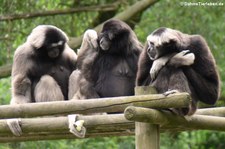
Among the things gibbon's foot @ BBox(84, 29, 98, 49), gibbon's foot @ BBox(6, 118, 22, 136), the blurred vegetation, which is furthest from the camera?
the blurred vegetation

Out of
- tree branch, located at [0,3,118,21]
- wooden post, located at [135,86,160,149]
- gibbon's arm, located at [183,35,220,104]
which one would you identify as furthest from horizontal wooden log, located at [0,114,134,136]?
tree branch, located at [0,3,118,21]

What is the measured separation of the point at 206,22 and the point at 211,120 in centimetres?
684

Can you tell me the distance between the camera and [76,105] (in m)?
7.96

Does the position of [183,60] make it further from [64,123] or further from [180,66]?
[64,123]

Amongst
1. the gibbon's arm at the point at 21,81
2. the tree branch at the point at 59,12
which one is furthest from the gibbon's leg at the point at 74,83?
the tree branch at the point at 59,12

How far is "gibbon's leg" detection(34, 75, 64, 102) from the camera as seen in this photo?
32.4 feet

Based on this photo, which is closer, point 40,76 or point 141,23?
point 40,76

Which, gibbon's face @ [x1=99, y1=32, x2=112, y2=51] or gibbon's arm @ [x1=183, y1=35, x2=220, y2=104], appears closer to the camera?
gibbon's arm @ [x1=183, y1=35, x2=220, y2=104]

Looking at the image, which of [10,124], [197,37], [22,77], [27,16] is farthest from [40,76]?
[27,16]

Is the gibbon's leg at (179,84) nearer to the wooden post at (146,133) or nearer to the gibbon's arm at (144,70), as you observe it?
the wooden post at (146,133)

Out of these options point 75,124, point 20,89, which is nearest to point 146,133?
point 75,124

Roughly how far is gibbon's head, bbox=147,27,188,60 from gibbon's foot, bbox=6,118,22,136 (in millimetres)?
1925

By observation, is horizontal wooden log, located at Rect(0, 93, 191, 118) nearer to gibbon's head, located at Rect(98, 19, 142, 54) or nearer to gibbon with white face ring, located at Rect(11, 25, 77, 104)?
gibbon with white face ring, located at Rect(11, 25, 77, 104)

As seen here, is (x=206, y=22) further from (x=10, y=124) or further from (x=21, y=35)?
(x=10, y=124)
